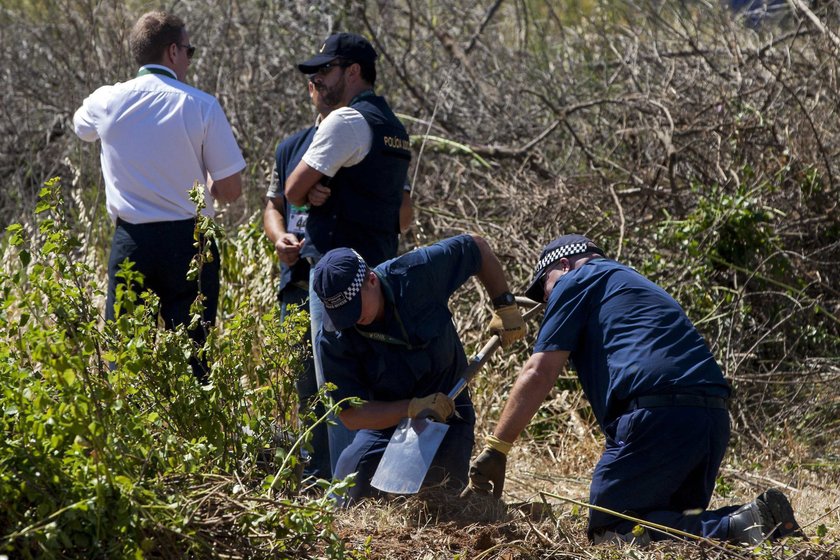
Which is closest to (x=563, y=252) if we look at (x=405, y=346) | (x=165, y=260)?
(x=405, y=346)

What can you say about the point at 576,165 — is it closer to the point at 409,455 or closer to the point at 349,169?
the point at 349,169

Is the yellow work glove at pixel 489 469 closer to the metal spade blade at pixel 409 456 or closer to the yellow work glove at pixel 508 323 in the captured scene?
the metal spade blade at pixel 409 456

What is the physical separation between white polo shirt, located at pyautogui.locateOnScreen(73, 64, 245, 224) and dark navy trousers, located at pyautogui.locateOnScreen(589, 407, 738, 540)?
6.75ft

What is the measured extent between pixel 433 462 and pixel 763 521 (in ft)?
4.05

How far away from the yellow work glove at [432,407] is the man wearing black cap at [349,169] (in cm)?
61

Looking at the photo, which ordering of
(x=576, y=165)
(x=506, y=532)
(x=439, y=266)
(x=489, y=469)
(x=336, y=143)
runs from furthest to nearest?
(x=576, y=165), (x=336, y=143), (x=439, y=266), (x=489, y=469), (x=506, y=532)

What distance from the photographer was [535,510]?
13.2 ft

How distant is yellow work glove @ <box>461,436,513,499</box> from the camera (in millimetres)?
3857

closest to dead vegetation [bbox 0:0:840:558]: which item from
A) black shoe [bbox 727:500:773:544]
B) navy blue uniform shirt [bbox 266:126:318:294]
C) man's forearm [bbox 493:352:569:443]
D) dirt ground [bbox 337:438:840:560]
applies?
dirt ground [bbox 337:438:840:560]

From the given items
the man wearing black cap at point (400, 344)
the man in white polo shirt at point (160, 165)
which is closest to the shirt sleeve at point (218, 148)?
the man in white polo shirt at point (160, 165)

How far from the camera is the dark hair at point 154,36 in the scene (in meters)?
4.75

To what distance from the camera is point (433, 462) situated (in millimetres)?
4102

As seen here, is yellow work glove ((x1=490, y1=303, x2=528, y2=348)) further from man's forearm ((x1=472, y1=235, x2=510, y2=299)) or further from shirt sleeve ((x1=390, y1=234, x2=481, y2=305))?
shirt sleeve ((x1=390, y1=234, x2=481, y2=305))

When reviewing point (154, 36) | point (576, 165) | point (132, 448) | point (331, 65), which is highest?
point (154, 36)
